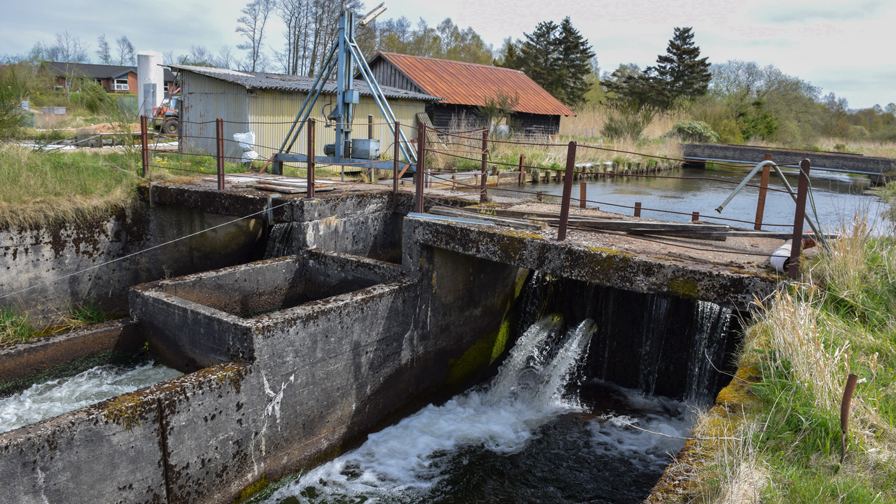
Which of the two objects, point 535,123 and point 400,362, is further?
point 535,123

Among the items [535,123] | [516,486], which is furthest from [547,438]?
[535,123]

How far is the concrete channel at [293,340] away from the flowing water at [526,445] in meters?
0.30

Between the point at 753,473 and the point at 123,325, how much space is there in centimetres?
531

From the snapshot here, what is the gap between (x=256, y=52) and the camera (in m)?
42.6

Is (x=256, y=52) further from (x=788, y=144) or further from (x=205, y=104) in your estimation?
(x=788, y=144)

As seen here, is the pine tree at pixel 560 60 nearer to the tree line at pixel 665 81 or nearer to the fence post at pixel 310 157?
the tree line at pixel 665 81

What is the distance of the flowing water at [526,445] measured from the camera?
17.0ft

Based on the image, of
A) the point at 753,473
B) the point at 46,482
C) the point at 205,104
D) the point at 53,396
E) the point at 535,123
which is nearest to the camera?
the point at 753,473

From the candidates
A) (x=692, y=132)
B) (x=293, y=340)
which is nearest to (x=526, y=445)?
(x=293, y=340)

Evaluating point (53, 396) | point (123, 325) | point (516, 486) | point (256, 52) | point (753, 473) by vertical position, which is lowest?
point (516, 486)

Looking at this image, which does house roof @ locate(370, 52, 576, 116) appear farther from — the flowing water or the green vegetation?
the green vegetation

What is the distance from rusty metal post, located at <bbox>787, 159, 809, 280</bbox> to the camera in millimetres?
4199

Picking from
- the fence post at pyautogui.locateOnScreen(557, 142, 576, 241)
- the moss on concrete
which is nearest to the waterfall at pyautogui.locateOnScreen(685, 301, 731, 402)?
the moss on concrete

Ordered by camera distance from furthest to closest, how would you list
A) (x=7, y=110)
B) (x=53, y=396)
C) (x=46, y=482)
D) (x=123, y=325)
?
(x=7, y=110) < (x=123, y=325) < (x=53, y=396) < (x=46, y=482)
